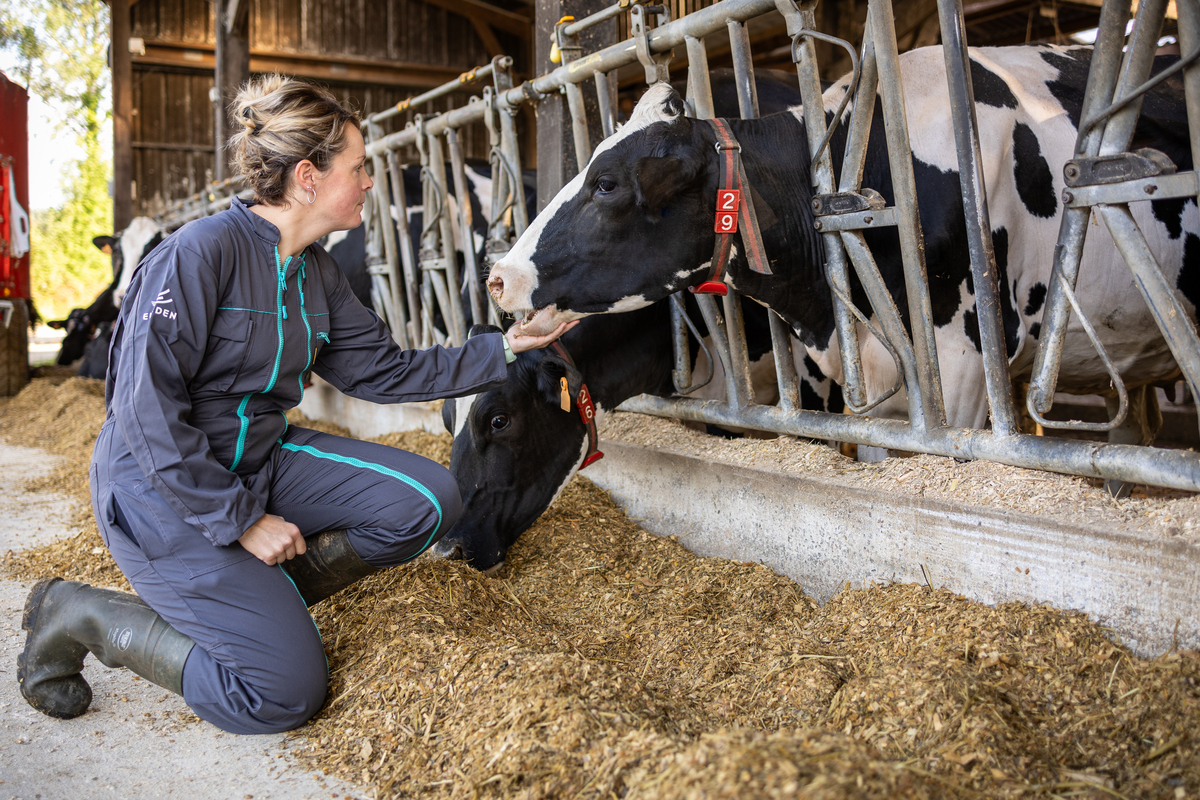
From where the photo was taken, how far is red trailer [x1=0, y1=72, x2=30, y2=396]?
8.95 m

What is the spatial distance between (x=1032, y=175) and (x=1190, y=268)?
84cm

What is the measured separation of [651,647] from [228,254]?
1441 millimetres

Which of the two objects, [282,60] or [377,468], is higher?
[282,60]

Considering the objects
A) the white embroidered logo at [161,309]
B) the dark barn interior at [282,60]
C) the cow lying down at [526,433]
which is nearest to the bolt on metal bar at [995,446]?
the cow lying down at [526,433]

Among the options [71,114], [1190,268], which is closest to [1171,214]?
[1190,268]

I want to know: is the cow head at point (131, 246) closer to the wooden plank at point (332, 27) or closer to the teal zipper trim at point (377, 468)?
the wooden plank at point (332, 27)

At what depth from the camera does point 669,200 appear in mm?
2479

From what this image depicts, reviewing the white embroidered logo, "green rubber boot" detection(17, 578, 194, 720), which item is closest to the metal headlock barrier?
the white embroidered logo

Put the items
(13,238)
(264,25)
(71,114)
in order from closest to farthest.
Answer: (13,238) → (264,25) → (71,114)

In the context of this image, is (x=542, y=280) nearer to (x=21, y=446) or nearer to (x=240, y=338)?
(x=240, y=338)

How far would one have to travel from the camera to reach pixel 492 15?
13.9 m

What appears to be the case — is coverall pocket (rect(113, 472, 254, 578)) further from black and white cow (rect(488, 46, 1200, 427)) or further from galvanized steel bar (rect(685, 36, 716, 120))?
galvanized steel bar (rect(685, 36, 716, 120))

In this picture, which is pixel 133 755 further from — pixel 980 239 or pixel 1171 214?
pixel 1171 214

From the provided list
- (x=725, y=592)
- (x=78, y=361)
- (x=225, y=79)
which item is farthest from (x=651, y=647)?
(x=78, y=361)
